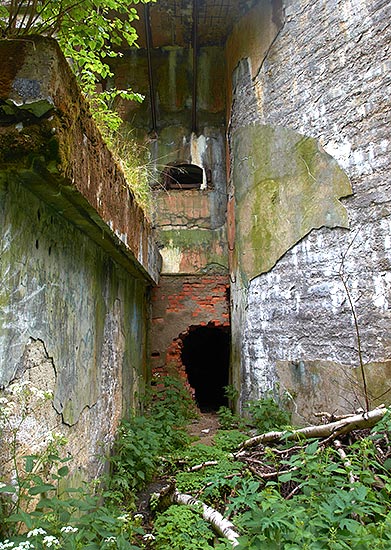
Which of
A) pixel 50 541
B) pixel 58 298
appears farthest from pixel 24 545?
pixel 58 298

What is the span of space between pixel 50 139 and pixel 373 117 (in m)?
3.61

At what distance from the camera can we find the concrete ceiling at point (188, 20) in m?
6.77

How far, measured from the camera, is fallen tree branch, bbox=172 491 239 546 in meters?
2.52

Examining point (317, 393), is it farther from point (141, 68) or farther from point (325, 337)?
point (141, 68)

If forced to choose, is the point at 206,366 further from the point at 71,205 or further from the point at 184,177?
the point at 71,205

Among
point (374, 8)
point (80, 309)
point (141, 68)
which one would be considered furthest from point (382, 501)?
point (141, 68)

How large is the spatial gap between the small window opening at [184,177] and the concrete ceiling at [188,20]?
2.42 m

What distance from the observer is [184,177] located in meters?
7.99

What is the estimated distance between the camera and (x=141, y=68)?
7930 mm

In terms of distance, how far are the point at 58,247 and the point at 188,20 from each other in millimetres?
6552

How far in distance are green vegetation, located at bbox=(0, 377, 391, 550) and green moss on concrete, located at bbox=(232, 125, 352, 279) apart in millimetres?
2065

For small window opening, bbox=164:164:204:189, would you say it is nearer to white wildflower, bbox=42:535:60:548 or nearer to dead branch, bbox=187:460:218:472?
dead branch, bbox=187:460:218:472

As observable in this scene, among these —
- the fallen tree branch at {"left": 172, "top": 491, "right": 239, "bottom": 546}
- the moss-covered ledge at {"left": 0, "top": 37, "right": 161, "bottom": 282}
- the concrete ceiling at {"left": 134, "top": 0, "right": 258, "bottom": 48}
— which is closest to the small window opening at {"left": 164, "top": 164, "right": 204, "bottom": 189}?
the concrete ceiling at {"left": 134, "top": 0, "right": 258, "bottom": 48}

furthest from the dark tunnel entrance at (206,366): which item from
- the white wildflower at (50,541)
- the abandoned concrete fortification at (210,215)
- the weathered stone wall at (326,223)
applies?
the white wildflower at (50,541)
